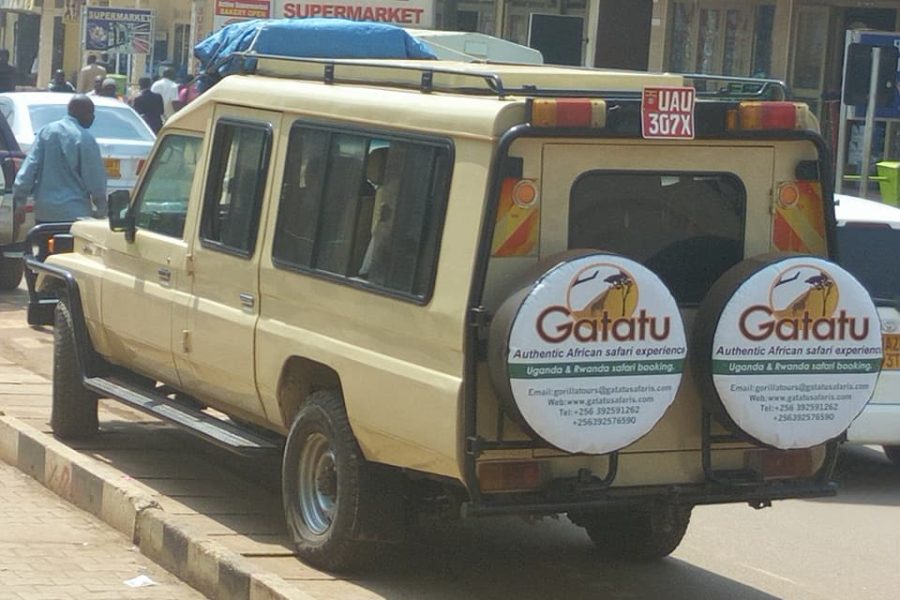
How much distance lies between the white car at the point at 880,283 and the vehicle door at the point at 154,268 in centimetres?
389

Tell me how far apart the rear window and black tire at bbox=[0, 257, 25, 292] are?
10.7 m

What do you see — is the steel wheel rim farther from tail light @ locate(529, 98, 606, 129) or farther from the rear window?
tail light @ locate(529, 98, 606, 129)

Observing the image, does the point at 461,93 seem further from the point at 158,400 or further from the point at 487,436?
the point at 158,400

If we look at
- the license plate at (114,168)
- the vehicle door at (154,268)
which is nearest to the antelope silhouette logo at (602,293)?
the vehicle door at (154,268)

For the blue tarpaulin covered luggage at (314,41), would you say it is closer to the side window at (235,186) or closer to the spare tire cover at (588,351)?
the side window at (235,186)

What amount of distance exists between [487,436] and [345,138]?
60.2 inches

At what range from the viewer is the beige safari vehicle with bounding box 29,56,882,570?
5926mm

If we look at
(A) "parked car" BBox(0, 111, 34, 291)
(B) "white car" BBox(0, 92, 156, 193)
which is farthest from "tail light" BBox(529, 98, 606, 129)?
(B) "white car" BBox(0, 92, 156, 193)

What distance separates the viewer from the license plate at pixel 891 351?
966 centimetres

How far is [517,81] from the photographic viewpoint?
6.70m

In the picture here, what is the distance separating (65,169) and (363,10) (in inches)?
414

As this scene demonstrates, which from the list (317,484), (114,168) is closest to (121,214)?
(317,484)

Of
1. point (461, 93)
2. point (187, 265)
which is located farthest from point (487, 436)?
point (187, 265)

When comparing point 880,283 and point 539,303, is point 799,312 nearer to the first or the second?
point 539,303
